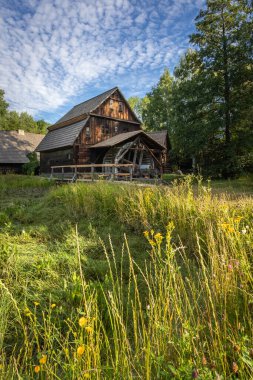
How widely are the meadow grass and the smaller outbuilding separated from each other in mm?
26090

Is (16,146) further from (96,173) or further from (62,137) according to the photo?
(96,173)

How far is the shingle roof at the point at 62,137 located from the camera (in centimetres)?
2155

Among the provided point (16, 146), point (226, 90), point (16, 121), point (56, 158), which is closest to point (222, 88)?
point (226, 90)

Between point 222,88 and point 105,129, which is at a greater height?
point 222,88

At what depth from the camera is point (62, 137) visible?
2362 cm

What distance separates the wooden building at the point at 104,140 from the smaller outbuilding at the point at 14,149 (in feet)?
22.7

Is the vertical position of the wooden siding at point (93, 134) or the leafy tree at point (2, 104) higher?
the leafy tree at point (2, 104)

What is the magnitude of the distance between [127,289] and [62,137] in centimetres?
2246

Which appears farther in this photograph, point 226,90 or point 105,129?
point 105,129

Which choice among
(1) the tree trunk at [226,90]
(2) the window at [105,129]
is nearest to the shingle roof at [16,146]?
(2) the window at [105,129]

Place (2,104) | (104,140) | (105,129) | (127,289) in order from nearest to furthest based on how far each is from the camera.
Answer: (127,289) < (104,140) < (105,129) < (2,104)

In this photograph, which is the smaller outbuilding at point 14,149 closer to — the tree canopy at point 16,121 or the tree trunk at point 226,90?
the tree canopy at point 16,121

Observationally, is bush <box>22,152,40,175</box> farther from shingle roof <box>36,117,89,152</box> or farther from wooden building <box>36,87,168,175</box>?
shingle roof <box>36,117,89,152</box>

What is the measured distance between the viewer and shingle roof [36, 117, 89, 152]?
21.5m
